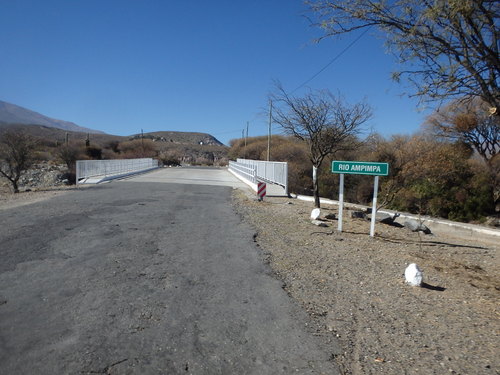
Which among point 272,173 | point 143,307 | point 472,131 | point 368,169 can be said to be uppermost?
point 472,131

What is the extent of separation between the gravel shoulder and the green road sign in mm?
1584

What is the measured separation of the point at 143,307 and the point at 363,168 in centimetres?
642

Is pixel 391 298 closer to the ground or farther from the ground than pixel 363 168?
closer to the ground

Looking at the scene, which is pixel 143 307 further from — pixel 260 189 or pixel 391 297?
pixel 260 189

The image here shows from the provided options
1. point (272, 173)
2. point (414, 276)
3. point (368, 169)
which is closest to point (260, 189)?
point (368, 169)

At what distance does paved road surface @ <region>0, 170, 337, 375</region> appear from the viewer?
3.21 m

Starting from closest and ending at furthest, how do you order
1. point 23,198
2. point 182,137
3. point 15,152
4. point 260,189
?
1. point 23,198
2. point 260,189
3. point 15,152
4. point 182,137

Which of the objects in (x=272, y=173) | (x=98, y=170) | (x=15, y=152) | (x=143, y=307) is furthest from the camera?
(x=98, y=170)

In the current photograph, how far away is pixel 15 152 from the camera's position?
20.5 m

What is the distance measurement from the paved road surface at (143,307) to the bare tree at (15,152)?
14.3 meters

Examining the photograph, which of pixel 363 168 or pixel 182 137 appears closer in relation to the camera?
pixel 363 168

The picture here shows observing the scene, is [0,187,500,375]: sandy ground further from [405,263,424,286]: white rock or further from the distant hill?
the distant hill

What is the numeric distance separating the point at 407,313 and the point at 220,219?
6.65 metres

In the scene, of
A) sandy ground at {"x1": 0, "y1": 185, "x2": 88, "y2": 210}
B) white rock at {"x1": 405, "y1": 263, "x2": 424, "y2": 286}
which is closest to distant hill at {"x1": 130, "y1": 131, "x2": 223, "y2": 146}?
sandy ground at {"x1": 0, "y1": 185, "x2": 88, "y2": 210}
